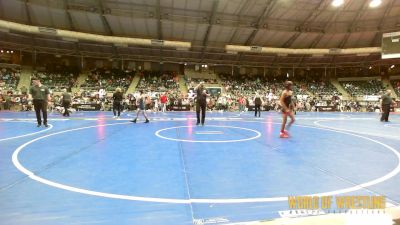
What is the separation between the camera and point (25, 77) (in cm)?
3341

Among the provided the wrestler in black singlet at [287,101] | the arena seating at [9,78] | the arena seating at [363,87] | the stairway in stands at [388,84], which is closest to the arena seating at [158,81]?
the arena seating at [9,78]

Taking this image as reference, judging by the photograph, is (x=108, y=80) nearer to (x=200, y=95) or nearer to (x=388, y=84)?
(x=200, y=95)

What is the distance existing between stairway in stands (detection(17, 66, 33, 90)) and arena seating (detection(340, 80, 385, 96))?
146 ft

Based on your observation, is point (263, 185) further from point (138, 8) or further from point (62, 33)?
point (62, 33)

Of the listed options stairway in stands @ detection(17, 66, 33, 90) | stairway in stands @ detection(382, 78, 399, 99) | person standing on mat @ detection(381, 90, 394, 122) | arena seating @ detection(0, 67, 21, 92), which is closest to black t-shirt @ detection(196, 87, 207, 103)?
person standing on mat @ detection(381, 90, 394, 122)

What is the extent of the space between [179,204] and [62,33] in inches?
1241

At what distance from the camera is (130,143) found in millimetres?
8641

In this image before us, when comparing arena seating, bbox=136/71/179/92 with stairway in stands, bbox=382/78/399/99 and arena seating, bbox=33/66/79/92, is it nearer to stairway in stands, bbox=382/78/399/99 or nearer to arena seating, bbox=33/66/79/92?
arena seating, bbox=33/66/79/92

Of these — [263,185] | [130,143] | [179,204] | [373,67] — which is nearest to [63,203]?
[179,204]

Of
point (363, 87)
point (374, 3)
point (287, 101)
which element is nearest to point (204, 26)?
point (374, 3)

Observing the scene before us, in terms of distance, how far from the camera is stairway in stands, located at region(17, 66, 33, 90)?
3190 centimetres

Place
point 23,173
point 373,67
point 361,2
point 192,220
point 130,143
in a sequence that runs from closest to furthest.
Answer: point 192,220
point 23,173
point 130,143
point 361,2
point 373,67

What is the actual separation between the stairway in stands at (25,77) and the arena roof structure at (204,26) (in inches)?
109

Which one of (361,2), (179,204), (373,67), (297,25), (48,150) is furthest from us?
(373,67)
